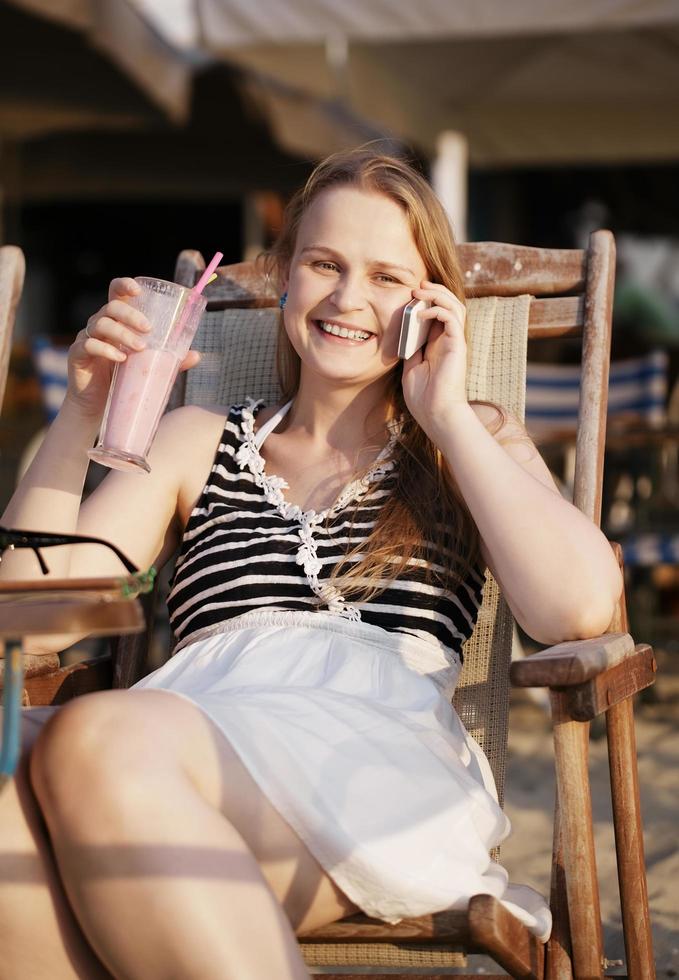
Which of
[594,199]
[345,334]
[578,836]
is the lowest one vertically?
[578,836]

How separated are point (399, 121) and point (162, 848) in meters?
5.87

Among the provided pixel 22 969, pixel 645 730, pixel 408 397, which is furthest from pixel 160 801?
pixel 645 730

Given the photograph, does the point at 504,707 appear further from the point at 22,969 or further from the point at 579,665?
the point at 22,969

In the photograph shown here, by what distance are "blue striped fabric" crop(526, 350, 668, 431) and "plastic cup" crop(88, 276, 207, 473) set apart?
138 inches

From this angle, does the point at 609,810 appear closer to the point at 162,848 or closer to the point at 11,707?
the point at 162,848

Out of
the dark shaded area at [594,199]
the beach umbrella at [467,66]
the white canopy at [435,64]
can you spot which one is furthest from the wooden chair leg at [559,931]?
the dark shaded area at [594,199]

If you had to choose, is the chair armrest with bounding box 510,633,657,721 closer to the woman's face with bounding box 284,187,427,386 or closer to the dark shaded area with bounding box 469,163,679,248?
the woman's face with bounding box 284,187,427,386

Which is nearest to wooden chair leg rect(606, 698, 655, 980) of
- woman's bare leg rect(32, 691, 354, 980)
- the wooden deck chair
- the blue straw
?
the wooden deck chair

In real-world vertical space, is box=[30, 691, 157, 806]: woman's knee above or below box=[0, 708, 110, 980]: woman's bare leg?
above

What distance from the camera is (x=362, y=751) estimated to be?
4.98ft

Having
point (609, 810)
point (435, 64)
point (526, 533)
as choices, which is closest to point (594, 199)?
point (435, 64)

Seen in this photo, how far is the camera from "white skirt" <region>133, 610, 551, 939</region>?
143 centimetres

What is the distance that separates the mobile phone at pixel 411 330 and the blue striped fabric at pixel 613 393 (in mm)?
3274

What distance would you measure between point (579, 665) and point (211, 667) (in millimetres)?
579
